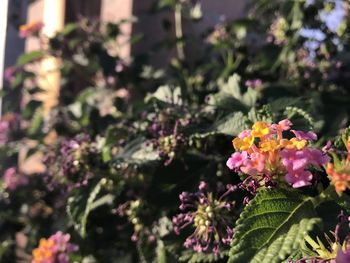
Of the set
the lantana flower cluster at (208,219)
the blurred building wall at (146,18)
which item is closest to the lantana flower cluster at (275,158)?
the lantana flower cluster at (208,219)

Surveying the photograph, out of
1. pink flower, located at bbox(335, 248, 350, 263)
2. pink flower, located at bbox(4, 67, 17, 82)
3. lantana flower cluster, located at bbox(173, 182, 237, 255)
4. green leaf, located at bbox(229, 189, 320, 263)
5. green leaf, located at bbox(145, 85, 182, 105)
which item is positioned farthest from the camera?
pink flower, located at bbox(4, 67, 17, 82)

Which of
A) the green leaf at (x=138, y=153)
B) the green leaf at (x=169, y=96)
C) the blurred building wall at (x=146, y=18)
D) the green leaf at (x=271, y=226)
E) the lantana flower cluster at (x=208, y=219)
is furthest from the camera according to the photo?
the blurred building wall at (x=146, y=18)

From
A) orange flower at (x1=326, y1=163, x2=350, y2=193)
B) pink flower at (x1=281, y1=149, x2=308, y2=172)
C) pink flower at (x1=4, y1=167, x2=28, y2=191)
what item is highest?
pink flower at (x1=281, y1=149, x2=308, y2=172)

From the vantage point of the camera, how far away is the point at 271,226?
2.43 ft

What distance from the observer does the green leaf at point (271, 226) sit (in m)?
0.71

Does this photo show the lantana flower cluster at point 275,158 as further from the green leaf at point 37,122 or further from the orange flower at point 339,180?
the green leaf at point 37,122

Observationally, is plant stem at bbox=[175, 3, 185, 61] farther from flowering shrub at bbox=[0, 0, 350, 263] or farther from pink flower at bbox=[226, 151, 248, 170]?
pink flower at bbox=[226, 151, 248, 170]

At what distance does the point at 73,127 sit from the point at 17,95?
0.49m

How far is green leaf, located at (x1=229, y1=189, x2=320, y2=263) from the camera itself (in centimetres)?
71

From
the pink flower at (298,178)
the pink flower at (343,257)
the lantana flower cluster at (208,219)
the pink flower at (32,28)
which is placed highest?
the pink flower at (32,28)

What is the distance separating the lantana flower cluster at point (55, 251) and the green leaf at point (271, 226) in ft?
2.15

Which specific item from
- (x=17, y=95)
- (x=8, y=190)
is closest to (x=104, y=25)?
(x=17, y=95)

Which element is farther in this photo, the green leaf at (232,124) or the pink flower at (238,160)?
the green leaf at (232,124)

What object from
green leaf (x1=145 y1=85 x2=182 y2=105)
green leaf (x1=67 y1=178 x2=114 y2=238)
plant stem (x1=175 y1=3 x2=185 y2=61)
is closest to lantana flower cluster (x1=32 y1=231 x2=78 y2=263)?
A: green leaf (x1=67 y1=178 x2=114 y2=238)
